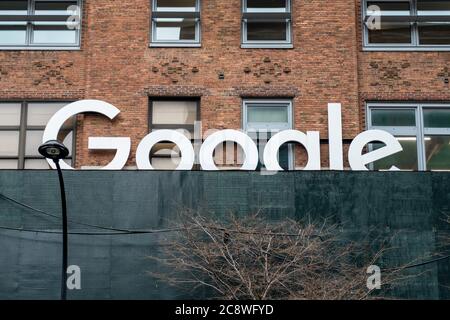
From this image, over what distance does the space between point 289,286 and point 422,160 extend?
5.68 m

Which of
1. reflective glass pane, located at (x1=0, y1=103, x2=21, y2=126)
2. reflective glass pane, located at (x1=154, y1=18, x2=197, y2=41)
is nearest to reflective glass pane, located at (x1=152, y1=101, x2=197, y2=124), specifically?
reflective glass pane, located at (x1=154, y1=18, x2=197, y2=41)

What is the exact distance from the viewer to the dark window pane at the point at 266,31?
2253 cm

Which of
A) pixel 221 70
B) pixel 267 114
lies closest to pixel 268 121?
pixel 267 114

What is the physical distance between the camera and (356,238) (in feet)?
66.0

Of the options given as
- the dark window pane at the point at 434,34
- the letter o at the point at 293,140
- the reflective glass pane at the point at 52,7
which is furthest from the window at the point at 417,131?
the reflective glass pane at the point at 52,7

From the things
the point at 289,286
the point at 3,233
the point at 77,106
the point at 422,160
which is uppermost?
the point at 77,106

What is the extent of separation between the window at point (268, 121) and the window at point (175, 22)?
2461 mm

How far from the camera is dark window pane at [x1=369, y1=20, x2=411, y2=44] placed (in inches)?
893

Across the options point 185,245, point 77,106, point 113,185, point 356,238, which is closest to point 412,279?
point 356,238

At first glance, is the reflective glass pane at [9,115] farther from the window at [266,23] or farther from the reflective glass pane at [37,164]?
the window at [266,23]

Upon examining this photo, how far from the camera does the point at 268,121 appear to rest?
72.0ft

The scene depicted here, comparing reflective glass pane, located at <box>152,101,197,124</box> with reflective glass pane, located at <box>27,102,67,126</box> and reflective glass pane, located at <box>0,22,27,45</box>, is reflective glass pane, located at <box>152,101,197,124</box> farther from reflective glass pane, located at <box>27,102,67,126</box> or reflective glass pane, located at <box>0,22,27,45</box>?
reflective glass pane, located at <box>0,22,27,45</box>
